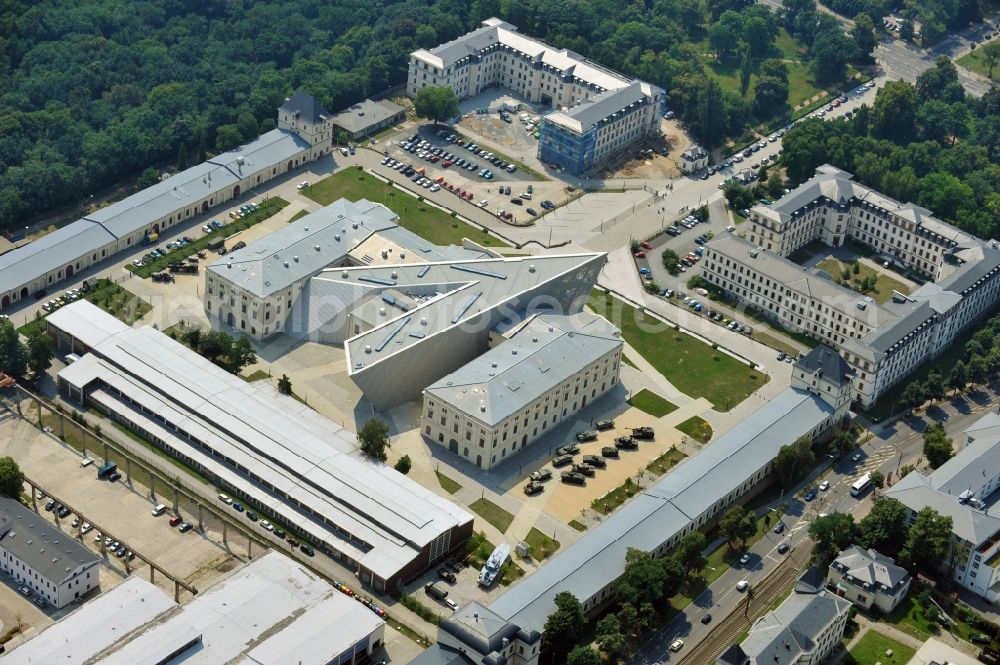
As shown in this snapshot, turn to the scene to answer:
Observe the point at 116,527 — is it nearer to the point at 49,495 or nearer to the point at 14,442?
the point at 49,495

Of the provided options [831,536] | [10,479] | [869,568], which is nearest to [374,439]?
[10,479]

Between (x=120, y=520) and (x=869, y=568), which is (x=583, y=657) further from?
(x=120, y=520)

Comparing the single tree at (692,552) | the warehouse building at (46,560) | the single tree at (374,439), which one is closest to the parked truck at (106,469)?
the warehouse building at (46,560)

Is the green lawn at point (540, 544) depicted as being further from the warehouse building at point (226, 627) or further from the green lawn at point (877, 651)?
the green lawn at point (877, 651)

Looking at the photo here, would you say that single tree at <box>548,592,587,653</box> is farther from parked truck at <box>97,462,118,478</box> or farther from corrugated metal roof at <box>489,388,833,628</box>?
parked truck at <box>97,462,118,478</box>

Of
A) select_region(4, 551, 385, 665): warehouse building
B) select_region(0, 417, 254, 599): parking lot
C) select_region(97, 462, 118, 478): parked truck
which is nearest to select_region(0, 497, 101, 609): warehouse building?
select_region(0, 417, 254, 599): parking lot

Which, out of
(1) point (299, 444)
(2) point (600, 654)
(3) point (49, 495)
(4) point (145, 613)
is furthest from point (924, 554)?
(3) point (49, 495)
